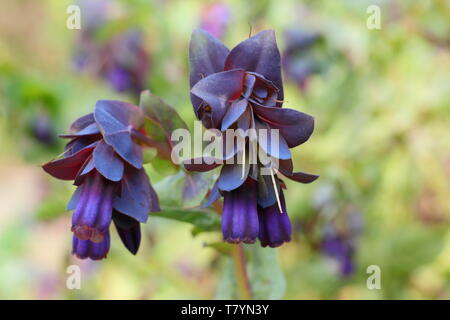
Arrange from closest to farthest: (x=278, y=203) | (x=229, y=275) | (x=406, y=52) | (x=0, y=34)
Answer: (x=278, y=203)
(x=229, y=275)
(x=406, y=52)
(x=0, y=34)

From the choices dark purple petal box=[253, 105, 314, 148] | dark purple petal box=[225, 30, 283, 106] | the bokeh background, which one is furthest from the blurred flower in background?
dark purple petal box=[253, 105, 314, 148]

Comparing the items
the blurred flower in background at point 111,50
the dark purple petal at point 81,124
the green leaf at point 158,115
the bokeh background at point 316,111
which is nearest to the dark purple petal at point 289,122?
the green leaf at point 158,115

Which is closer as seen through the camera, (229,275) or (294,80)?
(229,275)

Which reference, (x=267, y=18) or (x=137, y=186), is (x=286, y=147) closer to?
(x=137, y=186)

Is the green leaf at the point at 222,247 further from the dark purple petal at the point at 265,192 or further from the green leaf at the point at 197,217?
the dark purple petal at the point at 265,192

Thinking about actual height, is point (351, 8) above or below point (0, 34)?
below

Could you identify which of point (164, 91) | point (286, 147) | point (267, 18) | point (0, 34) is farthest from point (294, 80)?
point (0, 34)

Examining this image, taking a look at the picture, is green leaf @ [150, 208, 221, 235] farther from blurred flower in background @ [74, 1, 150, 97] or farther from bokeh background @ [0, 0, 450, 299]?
blurred flower in background @ [74, 1, 150, 97]
